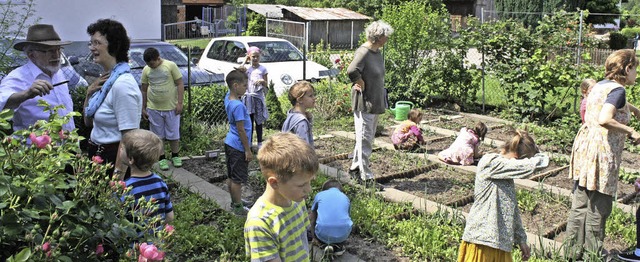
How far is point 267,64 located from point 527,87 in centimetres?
517

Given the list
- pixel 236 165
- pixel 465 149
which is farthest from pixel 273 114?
pixel 236 165

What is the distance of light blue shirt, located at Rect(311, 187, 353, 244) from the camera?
4312mm

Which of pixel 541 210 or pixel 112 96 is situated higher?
pixel 112 96

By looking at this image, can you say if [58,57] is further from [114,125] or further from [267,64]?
[267,64]

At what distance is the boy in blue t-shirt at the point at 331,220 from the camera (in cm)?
432

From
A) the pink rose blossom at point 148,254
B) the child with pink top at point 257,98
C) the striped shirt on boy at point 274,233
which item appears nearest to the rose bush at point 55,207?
the pink rose blossom at point 148,254

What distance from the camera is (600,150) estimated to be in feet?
13.8

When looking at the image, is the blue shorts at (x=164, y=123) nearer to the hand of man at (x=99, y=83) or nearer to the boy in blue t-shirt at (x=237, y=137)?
the boy in blue t-shirt at (x=237, y=137)

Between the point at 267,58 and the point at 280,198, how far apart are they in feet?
32.2

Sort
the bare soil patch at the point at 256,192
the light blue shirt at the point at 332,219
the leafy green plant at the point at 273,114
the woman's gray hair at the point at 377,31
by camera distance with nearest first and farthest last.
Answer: the light blue shirt at the point at 332,219
the bare soil patch at the point at 256,192
the woman's gray hair at the point at 377,31
the leafy green plant at the point at 273,114

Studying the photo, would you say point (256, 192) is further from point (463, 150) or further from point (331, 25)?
point (331, 25)

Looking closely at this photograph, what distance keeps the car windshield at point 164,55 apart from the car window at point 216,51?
133cm

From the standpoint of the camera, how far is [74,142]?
91.7 inches

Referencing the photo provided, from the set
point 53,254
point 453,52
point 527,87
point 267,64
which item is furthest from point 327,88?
point 53,254
